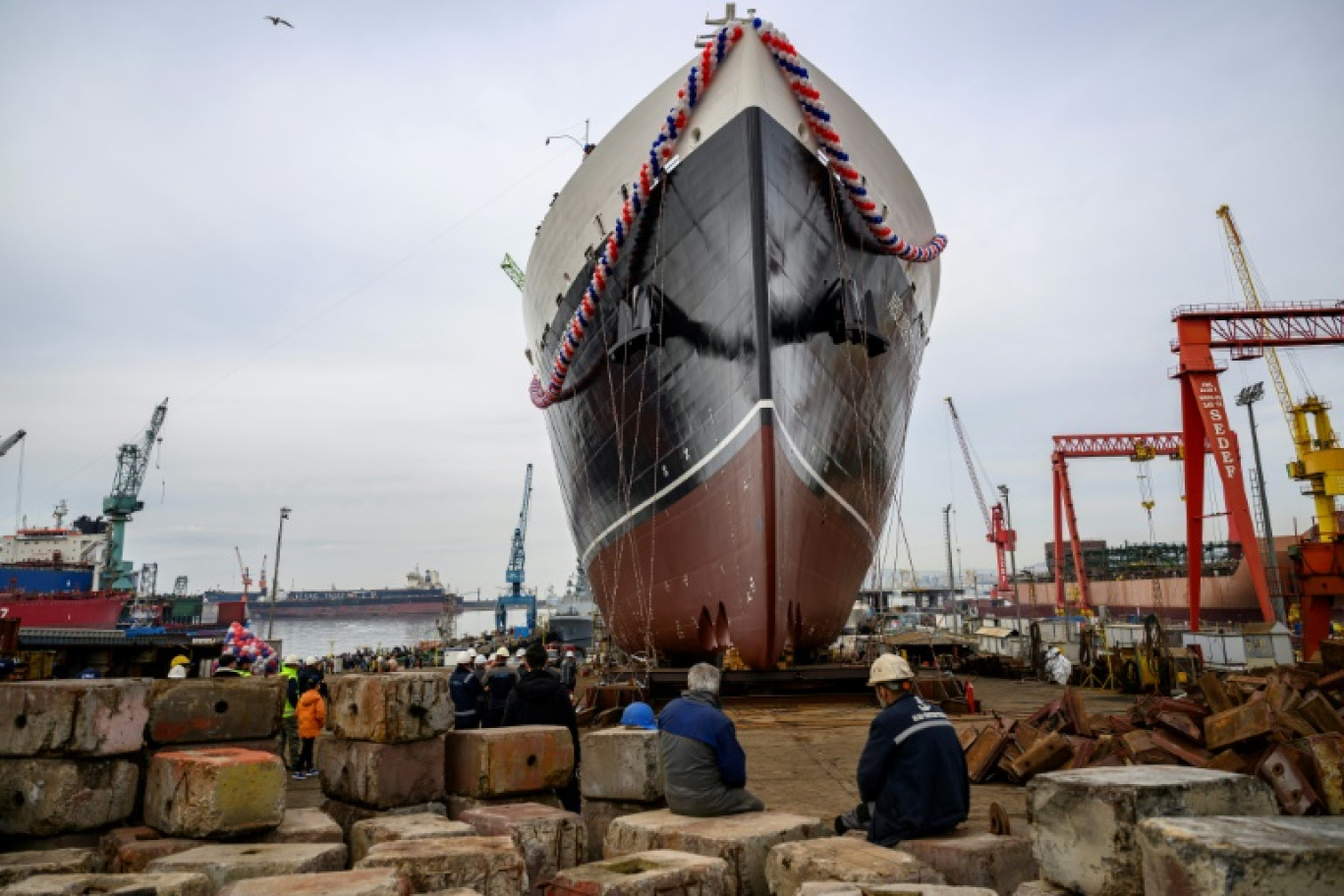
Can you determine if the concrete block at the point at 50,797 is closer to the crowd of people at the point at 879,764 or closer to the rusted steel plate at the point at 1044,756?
the crowd of people at the point at 879,764

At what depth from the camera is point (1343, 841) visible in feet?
6.21

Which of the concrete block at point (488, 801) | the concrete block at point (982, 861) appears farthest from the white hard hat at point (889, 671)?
the concrete block at point (488, 801)

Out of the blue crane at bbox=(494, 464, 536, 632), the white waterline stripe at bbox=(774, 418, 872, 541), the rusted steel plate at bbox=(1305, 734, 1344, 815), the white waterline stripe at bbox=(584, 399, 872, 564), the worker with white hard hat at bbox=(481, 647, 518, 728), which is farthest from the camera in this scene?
the blue crane at bbox=(494, 464, 536, 632)

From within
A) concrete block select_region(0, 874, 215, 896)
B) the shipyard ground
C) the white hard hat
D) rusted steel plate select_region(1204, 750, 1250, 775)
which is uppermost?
the white hard hat

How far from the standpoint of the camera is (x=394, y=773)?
4.38 meters

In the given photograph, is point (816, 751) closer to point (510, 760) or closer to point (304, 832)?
point (510, 760)

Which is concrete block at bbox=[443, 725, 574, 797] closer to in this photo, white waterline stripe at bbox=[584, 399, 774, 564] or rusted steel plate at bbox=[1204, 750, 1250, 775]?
rusted steel plate at bbox=[1204, 750, 1250, 775]

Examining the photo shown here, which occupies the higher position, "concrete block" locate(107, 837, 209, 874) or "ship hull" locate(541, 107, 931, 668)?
"ship hull" locate(541, 107, 931, 668)

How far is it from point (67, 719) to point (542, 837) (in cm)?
254

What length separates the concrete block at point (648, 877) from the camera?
258cm

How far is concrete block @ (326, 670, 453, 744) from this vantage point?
434cm

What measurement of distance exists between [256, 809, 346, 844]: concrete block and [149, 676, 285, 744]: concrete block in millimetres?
1049

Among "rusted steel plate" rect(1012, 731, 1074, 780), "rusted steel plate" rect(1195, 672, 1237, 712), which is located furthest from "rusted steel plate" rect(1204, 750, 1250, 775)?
"rusted steel plate" rect(1195, 672, 1237, 712)

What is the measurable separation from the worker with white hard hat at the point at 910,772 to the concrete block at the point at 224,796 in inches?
104
